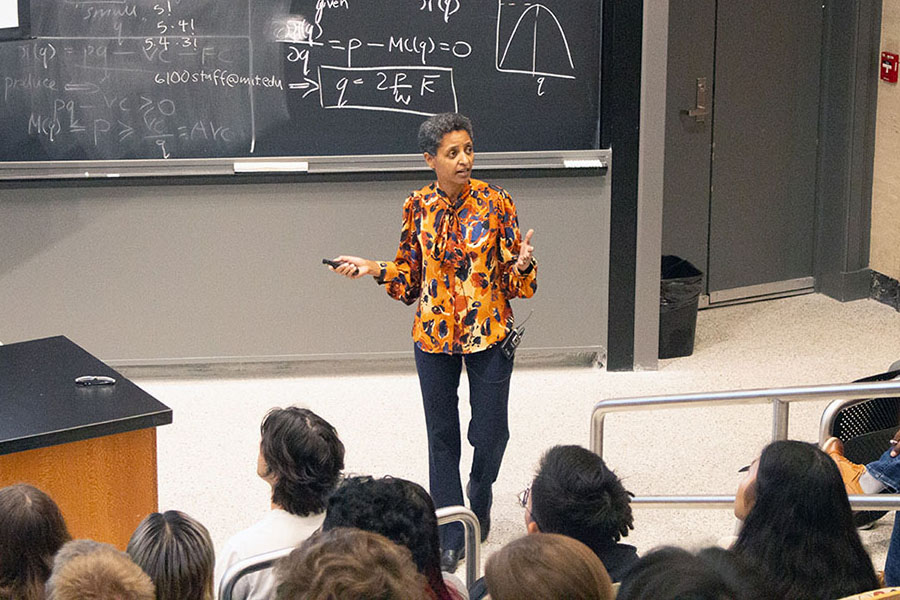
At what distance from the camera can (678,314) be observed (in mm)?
6480

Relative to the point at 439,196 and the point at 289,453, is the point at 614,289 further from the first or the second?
the point at 289,453

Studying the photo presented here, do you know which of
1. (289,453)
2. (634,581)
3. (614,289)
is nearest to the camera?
(634,581)

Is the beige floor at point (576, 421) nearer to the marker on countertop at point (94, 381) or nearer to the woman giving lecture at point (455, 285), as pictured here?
the woman giving lecture at point (455, 285)

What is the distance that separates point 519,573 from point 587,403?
3.86m

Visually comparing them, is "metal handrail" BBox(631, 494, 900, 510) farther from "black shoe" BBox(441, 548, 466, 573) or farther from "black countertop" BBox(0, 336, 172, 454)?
"black countertop" BBox(0, 336, 172, 454)

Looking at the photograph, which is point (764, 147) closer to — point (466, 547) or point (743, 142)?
point (743, 142)

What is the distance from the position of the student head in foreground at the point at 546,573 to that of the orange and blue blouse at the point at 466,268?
2.13m

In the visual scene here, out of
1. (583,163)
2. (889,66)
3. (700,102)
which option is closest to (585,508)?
(583,163)

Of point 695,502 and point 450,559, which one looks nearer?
point 695,502

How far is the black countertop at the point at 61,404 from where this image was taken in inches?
139

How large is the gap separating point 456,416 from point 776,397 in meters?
1.27

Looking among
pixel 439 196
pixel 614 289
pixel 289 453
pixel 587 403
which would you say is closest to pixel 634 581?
pixel 289 453

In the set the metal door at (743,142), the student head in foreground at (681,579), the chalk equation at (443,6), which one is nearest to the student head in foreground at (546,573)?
the student head in foreground at (681,579)

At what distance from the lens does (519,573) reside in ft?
6.76
